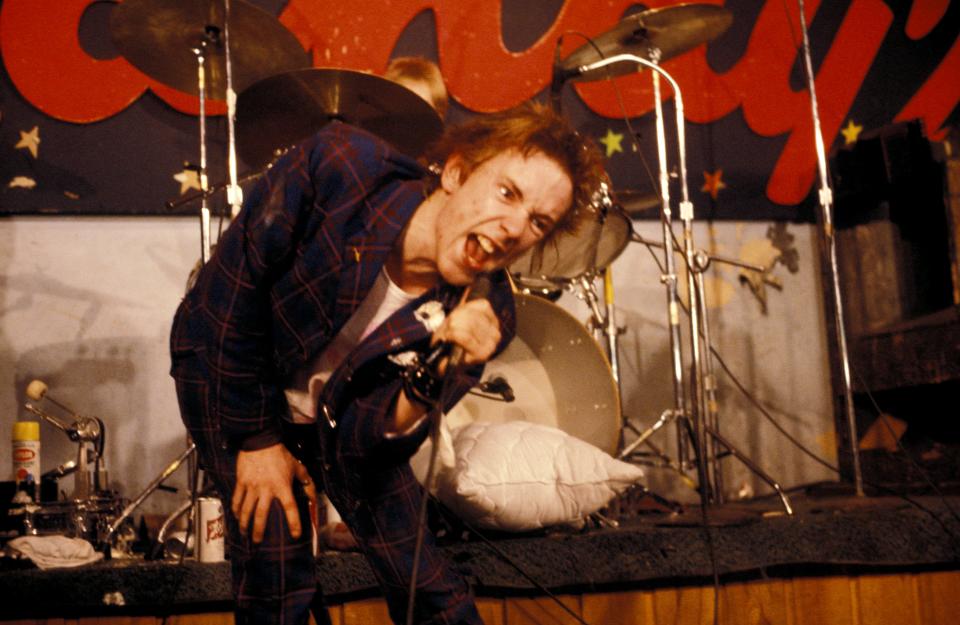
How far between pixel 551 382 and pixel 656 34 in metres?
1.12

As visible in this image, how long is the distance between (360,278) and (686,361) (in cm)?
245

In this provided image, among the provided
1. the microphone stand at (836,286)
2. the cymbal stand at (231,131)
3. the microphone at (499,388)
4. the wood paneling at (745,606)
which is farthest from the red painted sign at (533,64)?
the wood paneling at (745,606)

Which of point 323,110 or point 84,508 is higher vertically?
point 323,110

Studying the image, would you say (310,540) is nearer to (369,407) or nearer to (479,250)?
(369,407)

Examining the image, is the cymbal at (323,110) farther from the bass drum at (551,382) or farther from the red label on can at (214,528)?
the red label on can at (214,528)

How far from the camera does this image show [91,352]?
3.11m

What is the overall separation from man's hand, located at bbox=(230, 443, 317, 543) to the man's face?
1.26 feet

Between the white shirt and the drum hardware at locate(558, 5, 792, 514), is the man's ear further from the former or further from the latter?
the drum hardware at locate(558, 5, 792, 514)

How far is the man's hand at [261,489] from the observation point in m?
1.29

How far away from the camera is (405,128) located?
2.56 meters

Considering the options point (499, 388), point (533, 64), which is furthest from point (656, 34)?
point (499, 388)

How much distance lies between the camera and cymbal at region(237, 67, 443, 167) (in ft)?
7.79

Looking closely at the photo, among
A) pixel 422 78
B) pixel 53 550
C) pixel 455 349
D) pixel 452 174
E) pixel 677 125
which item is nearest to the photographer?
pixel 455 349

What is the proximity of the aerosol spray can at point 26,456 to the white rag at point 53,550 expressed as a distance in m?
0.39
